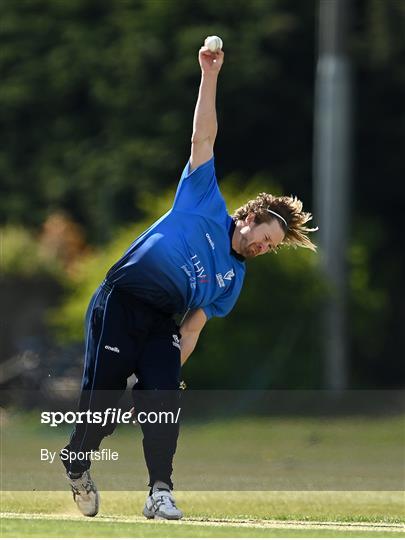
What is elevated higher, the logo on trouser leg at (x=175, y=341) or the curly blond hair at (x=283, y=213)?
the curly blond hair at (x=283, y=213)

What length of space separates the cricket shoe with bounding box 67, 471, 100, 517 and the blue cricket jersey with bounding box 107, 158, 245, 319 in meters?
0.94

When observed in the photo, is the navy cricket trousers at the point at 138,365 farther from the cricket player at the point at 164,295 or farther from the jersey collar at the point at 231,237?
the jersey collar at the point at 231,237

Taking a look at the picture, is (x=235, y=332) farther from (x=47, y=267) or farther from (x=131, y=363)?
(x=131, y=363)

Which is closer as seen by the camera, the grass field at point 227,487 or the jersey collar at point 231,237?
the grass field at point 227,487

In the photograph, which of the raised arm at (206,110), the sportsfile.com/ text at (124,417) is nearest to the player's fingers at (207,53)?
the raised arm at (206,110)

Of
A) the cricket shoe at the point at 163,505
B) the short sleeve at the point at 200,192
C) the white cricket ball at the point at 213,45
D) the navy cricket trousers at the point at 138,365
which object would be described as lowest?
the cricket shoe at the point at 163,505

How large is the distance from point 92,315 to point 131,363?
32 centimetres

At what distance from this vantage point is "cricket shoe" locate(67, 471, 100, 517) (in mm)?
7336

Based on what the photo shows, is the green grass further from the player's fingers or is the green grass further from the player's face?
the player's fingers

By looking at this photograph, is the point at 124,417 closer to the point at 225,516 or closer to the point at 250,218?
the point at 225,516

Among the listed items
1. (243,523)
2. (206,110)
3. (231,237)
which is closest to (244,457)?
(243,523)

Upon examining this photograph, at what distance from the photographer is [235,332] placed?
1683 centimetres

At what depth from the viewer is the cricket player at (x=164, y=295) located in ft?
23.6

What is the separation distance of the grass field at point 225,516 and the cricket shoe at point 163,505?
83mm
